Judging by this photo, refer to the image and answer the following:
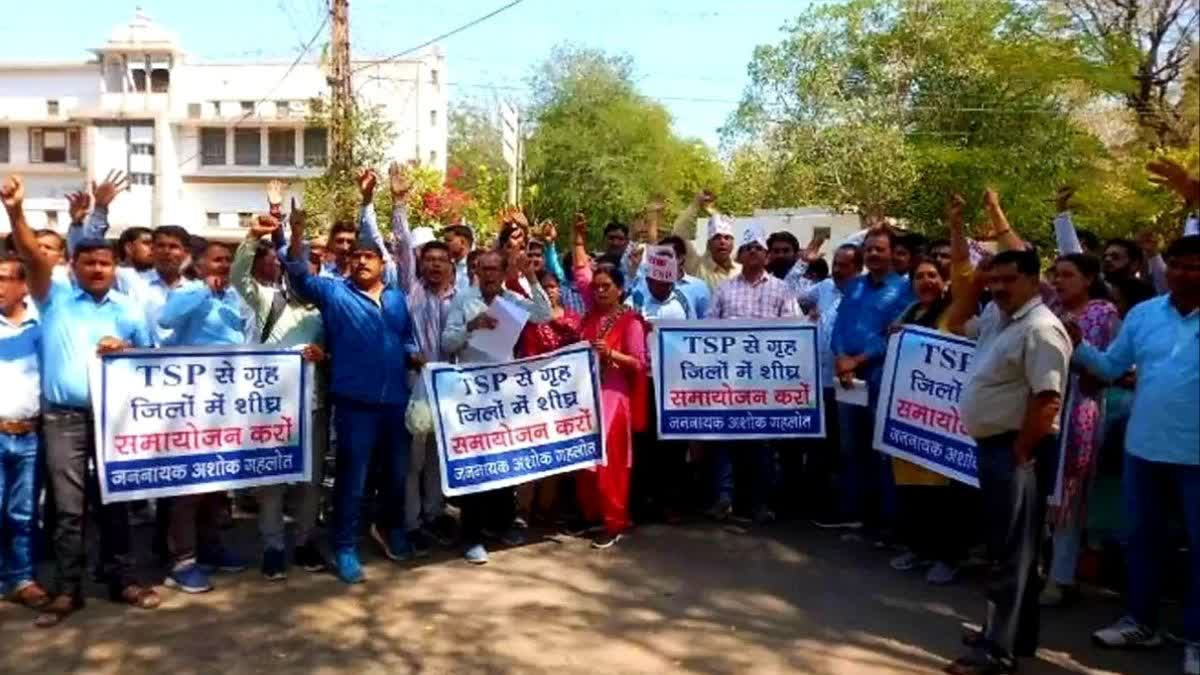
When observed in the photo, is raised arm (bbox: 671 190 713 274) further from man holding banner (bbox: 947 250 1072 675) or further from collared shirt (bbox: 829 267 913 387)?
man holding banner (bbox: 947 250 1072 675)

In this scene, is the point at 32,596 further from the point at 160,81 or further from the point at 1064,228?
the point at 160,81

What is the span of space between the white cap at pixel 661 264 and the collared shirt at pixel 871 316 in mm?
1190


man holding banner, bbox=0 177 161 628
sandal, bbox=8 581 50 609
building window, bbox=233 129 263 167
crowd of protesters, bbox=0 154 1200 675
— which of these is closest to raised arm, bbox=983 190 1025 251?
crowd of protesters, bbox=0 154 1200 675

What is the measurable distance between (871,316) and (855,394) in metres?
0.50

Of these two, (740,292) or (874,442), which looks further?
(740,292)

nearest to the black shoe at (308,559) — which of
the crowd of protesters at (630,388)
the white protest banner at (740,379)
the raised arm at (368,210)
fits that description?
the crowd of protesters at (630,388)

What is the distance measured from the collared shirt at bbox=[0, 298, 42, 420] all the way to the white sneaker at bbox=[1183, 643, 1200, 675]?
5584mm

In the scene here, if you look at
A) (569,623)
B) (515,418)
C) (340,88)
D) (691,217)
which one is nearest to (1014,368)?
(569,623)

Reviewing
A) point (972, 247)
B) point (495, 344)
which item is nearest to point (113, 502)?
point (495, 344)

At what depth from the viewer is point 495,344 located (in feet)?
23.9

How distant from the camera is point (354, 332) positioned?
6.50 meters

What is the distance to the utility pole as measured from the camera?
896 inches

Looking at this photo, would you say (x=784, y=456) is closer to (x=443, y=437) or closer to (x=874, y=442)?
(x=874, y=442)

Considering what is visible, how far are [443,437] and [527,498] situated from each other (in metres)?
1.31
